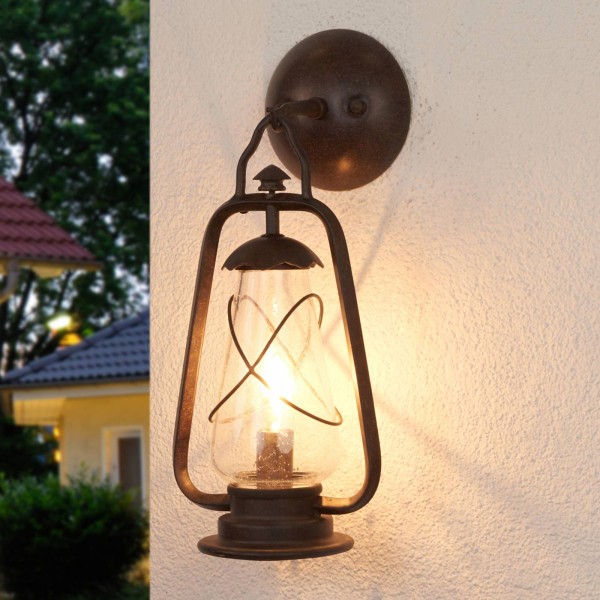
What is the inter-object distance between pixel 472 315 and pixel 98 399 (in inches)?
449

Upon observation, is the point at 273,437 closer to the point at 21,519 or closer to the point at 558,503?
the point at 558,503

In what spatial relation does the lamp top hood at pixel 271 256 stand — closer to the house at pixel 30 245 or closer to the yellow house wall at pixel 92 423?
the house at pixel 30 245

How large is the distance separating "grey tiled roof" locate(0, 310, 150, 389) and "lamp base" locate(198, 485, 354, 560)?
9978 millimetres

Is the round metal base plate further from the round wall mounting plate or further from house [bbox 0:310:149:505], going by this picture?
house [bbox 0:310:149:505]

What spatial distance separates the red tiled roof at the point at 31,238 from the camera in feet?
26.0

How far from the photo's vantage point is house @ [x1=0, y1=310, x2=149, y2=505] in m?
11.5

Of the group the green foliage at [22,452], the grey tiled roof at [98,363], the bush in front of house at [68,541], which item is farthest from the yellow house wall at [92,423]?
the green foliage at [22,452]

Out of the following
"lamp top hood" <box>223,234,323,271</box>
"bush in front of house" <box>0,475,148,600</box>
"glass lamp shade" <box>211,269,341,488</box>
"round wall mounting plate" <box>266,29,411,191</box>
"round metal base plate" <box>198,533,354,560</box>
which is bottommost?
"bush in front of house" <box>0,475,148,600</box>

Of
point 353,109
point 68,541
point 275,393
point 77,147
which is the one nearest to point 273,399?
point 275,393

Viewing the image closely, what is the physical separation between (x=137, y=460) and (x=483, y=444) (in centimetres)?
1157

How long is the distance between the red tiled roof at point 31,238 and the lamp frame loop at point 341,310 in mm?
6716

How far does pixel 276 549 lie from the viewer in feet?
3.43

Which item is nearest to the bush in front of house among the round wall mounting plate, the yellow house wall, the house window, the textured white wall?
the yellow house wall

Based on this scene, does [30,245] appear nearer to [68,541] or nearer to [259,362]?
[68,541]
